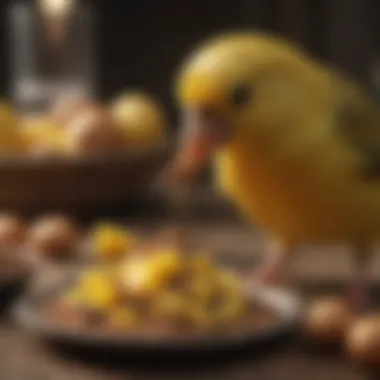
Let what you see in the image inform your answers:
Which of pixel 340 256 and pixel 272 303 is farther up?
pixel 340 256

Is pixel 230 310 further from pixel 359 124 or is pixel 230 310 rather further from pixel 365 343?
pixel 359 124

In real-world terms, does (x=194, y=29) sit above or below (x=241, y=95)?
above

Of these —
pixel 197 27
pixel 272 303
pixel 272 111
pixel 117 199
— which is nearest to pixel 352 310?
pixel 272 303

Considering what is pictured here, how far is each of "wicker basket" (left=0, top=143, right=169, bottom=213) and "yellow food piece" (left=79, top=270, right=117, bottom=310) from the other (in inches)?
11.9

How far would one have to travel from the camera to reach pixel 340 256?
962 millimetres

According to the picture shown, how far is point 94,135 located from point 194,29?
1.23 meters

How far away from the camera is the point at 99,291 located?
72 cm

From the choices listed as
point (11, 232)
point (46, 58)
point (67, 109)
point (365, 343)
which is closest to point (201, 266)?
point (365, 343)

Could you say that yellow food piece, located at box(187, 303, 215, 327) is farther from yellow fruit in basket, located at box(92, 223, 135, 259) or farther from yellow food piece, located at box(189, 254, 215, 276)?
yellow fruit in basket, located at box(92, 223, 135, 259)

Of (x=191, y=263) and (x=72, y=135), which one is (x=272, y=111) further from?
(x=72, y=135)

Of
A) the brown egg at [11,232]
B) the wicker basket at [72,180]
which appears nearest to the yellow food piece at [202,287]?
the brown egg at [11,232]

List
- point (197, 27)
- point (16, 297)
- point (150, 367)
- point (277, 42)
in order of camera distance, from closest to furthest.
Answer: point (150, 367), point (16, 297), point (277, 42), point (197, 27)

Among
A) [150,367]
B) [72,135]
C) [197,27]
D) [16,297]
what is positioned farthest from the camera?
[197,27]

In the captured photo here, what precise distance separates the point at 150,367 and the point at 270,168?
0.21 metres
